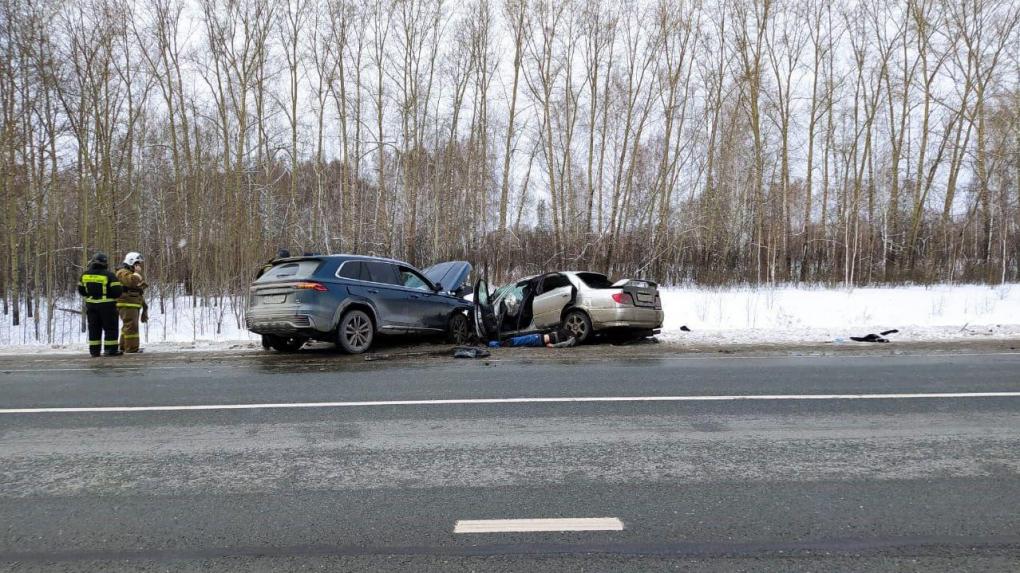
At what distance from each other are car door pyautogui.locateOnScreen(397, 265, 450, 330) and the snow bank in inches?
204

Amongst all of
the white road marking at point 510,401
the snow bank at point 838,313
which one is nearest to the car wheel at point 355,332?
the white road marking at point 510,401

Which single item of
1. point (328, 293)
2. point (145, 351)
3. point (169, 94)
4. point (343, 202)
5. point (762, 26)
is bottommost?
point (145, 351)

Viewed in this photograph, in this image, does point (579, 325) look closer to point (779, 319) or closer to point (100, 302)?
point (779, 319)

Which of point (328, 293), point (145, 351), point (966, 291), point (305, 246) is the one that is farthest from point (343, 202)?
point (966, 291)

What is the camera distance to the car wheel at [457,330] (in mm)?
12953

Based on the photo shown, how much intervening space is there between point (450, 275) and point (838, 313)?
12.7 meters

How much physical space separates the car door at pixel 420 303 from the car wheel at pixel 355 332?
33.3 inches

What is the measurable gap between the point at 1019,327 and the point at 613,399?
580 inches

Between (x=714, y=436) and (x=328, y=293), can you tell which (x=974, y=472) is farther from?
(x=328, y=293)

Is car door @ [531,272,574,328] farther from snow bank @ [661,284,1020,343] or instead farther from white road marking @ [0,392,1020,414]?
white road marking @ [0,392,1020,414]

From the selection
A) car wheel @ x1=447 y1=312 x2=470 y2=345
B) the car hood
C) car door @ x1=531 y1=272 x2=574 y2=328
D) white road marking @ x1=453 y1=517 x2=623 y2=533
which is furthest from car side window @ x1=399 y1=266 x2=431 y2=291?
white road marking @ x1=453 y1=517 x2=623 y2=533

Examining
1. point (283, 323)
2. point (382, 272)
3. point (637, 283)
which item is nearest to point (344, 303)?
point (283, 323)

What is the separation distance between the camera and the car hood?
13656 millimetres

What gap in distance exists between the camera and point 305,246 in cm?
2869
